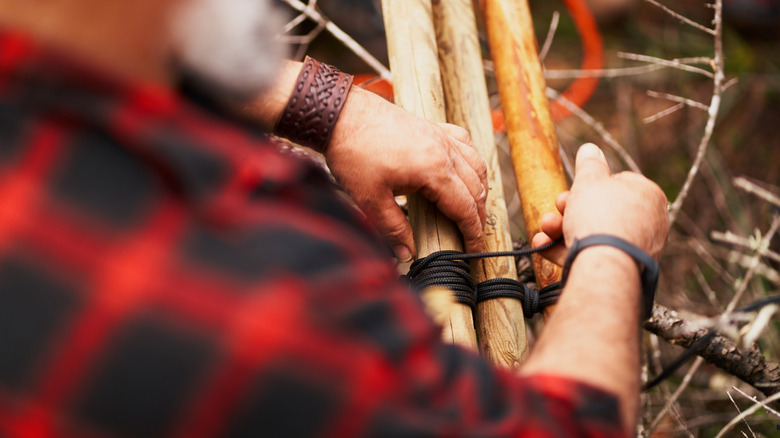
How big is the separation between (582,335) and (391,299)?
25cm

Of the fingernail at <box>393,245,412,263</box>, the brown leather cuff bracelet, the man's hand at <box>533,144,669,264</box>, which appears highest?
the brown leather cuff bracelet

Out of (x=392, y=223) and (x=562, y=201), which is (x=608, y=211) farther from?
(x=392, y=223)

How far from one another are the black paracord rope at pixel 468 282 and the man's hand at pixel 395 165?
4 cm

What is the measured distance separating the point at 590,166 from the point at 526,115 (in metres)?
0.23

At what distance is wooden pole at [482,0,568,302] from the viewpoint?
102cm

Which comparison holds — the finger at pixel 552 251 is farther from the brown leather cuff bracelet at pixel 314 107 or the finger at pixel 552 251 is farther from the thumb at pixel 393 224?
the brown leather cuff bracelet at pixel 314 107

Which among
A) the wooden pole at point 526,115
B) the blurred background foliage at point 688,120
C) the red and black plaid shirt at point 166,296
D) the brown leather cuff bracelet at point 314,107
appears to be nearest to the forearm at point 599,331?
the red and black plaid shirt at point 166,296

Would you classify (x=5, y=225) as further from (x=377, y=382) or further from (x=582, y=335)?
(x=582, y=335)

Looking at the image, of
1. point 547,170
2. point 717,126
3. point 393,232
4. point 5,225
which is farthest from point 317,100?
point 717,126

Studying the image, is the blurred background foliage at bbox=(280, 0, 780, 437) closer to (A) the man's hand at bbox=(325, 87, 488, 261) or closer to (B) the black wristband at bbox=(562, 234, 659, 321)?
(A) the man's hand at bbox=(325, 87, 488, 261)

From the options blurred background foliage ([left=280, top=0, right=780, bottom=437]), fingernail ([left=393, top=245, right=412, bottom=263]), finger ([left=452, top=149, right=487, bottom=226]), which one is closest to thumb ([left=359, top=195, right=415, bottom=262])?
fingernail ([left=393, top=245, right=412, bottom=263])

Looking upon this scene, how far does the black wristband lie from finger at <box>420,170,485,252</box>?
19cm

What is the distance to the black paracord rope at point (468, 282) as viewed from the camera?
35.9 inches

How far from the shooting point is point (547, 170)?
1.05 meters
